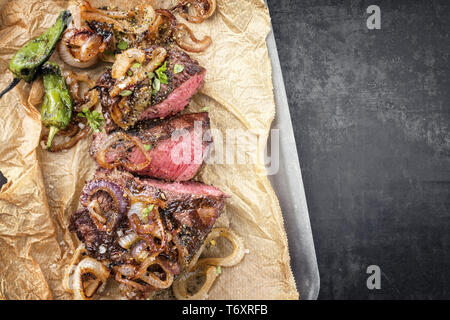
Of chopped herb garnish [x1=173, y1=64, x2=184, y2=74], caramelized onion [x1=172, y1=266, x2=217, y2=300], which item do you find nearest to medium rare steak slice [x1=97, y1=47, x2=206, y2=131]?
chopped herb garnish [x1=173, y1=64, x2=184, y2=74]

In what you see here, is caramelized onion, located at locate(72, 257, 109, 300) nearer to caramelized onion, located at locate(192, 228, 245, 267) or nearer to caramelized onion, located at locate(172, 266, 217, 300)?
caramelized onion, located at locate(172, 266, 217, 300)

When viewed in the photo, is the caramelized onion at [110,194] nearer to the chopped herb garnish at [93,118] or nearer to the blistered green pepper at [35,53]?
the chopped herb garnish at [93,118]

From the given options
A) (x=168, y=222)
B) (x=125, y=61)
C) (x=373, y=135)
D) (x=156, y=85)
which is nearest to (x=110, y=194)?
(x=168, y=222)

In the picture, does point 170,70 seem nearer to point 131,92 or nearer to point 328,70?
point 131,92

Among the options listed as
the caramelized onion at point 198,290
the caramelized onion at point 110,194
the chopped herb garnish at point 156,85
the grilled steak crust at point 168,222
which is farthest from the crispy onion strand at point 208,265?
the chopped herb garnish at point 156,85

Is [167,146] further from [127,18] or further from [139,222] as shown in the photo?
[127,18]
